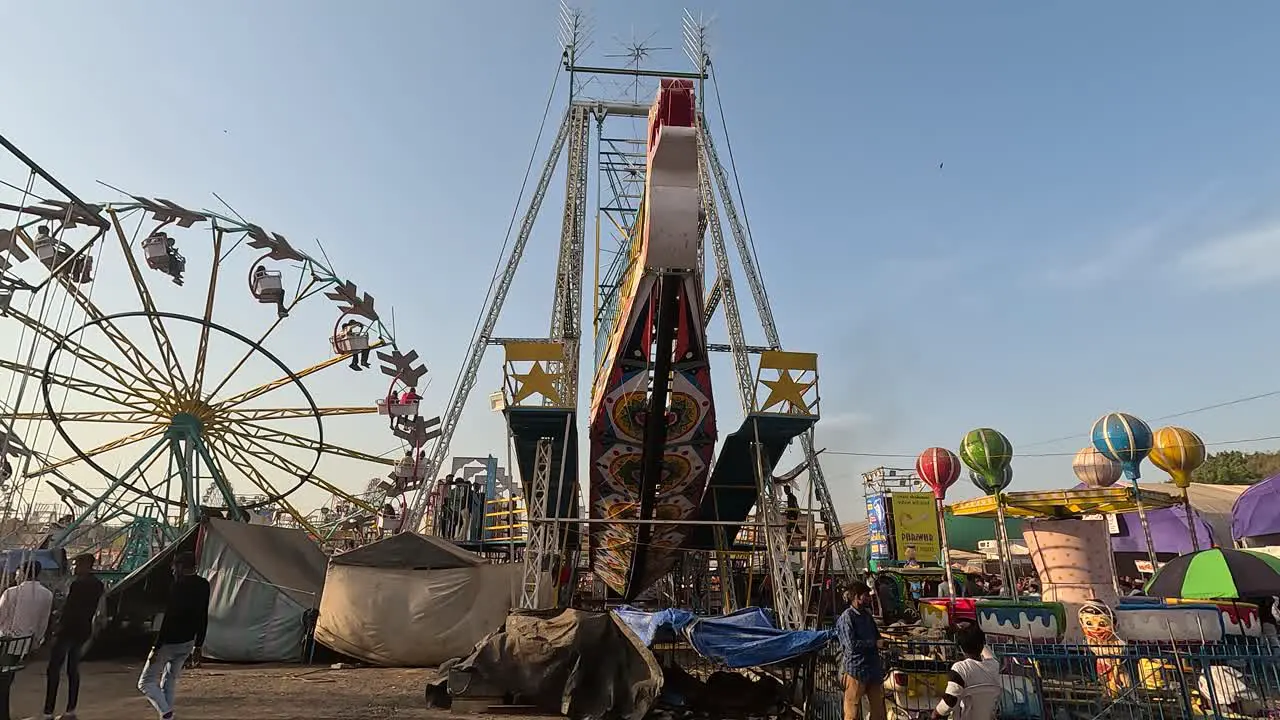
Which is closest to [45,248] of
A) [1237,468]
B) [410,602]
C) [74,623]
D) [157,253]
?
[157,253]

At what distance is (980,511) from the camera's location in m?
15.1

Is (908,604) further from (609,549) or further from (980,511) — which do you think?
(609,549)

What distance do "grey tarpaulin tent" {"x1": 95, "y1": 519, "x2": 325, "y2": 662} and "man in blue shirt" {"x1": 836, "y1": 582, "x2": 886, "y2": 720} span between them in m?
9.12

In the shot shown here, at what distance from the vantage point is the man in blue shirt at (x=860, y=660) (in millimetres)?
6070

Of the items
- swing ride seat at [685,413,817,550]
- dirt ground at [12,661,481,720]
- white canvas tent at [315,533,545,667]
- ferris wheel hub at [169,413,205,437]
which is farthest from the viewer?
ferris wheel hub at [169,413,205,437]

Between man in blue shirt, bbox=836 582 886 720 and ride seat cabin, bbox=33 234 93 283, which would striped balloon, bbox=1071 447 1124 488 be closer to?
man in blue shirt, bbox=836 582 886 720

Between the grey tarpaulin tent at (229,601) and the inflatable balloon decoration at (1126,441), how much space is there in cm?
1864

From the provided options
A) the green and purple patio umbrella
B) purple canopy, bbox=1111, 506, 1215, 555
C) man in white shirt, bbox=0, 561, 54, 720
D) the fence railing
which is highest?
purple canopy, bbox=1111, 506, 1215, 555

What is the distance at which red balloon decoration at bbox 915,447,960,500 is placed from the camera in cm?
2143

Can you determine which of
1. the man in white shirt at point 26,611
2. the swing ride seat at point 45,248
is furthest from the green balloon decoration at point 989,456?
the swing ride seat at point 45,248

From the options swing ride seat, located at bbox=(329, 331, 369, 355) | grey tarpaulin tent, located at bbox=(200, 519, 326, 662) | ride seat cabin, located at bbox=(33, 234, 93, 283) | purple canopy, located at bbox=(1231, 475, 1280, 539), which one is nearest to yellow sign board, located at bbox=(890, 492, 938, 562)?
purple canopy, located at bbox=(1231, 475, 1280, 539)

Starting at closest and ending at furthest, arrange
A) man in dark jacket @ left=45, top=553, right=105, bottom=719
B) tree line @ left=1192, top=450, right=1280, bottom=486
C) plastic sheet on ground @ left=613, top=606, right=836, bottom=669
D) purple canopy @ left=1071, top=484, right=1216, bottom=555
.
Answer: man in dark jacket @ left=45, top=553, right=105, bottom=719 < plastic sheet on ground @ left=613, top=606, right=836, bottom=669 < purple canopy @ left=1071, top=484, right=1216, bottom=555 < tree line @ left=1192, top=450, right=1280, bottom=486

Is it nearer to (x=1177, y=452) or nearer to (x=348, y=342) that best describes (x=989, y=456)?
(x=1177, y=452)

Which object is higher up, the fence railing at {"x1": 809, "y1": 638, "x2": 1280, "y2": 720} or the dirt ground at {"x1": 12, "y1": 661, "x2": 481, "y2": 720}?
the fence railing at {"x1": 809, "y1": 638, "x2": 1280, "y2": 720}
